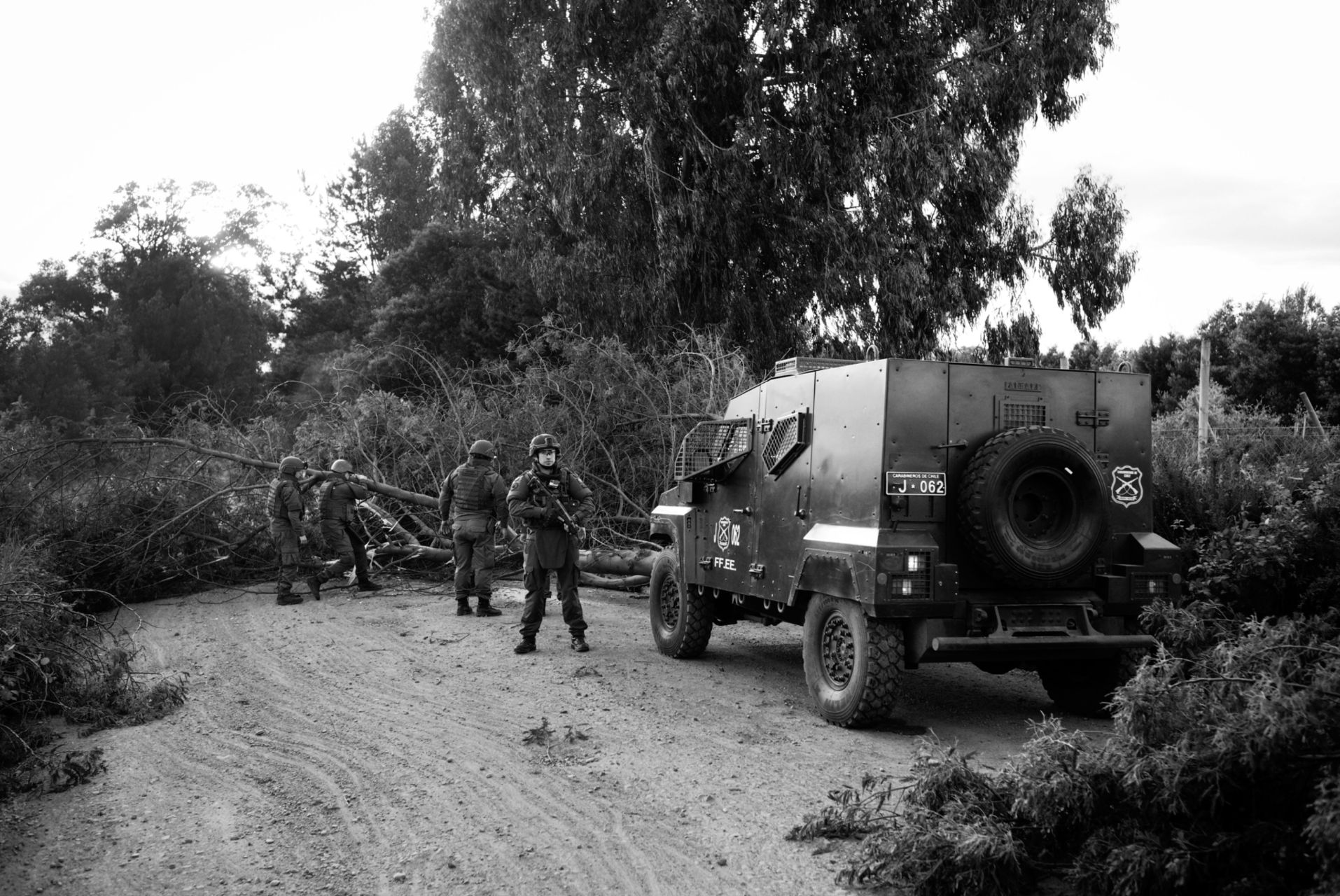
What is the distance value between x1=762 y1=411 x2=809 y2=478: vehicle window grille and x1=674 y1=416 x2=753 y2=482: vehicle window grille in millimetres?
370

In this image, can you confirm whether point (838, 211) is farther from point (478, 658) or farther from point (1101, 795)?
point (1101, 795)

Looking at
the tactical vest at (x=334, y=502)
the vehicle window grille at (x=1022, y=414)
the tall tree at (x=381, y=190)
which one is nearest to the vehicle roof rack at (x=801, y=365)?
the vehicle window grille at (x=1022, y=414)

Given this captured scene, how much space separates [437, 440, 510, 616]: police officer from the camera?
11.9 meters

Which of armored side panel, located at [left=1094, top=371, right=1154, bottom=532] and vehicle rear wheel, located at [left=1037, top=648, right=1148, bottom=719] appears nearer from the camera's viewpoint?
vehicle rear wheel, located at [left=1037, top=648, right=1148, bottom=719]

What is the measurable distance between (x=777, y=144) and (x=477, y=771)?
52.6 ft

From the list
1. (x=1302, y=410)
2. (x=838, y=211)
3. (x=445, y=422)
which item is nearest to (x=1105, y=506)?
(x=445, y=422)

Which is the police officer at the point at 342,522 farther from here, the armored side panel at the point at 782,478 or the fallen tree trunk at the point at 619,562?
the armored side panel at the point at 782,478

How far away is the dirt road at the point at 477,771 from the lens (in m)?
4.66

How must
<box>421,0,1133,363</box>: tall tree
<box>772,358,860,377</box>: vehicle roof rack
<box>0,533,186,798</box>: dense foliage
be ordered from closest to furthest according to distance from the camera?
<box>0,533,186,798</box>: dense foliage
<box>772,358,860,377</box>: vehicle roof rack
<box>421,0,1133,363</box>: tall tree

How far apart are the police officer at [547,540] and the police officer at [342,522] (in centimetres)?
Answer: 495

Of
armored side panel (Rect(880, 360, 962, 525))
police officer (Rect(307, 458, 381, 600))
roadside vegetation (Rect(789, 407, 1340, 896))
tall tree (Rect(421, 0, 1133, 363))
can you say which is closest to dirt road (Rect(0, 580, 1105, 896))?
roadside vegetation (Rect(789, 407, 1340, 896))

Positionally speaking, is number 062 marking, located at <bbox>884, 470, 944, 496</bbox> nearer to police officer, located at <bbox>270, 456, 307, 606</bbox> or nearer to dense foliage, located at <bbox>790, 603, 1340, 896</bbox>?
dense foliage, located at <bbox>790, 603, 1340, 896</bbox>

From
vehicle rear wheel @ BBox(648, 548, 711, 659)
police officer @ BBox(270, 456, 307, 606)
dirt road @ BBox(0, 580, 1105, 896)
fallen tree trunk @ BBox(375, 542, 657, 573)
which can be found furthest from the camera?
police officer @ BBox(270, 456, 307, 606)

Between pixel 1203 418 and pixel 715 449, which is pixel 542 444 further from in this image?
pixel 1203 418
